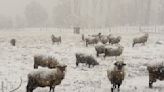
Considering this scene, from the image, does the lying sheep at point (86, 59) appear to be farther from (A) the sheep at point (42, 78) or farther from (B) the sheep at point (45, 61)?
(A) the sheep at point (42, 78)

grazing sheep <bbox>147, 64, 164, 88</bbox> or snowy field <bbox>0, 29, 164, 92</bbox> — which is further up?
grazing sheep <bbox>147, 64, 164, 88</bbox>

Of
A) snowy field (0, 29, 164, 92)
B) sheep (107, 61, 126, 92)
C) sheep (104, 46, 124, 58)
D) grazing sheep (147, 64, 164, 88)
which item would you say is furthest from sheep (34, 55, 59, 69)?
sheep (104, 46, 124, 58)

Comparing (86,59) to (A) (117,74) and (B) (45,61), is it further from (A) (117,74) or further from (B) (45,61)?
(A) (117,74)

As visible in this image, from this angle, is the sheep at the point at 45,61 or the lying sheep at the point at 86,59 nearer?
the sheep at the point at 45,61

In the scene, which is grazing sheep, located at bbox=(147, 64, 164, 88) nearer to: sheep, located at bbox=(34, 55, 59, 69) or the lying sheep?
sheep, located at bbox=(34, 55, 59, 69)

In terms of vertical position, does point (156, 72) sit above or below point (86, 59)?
above

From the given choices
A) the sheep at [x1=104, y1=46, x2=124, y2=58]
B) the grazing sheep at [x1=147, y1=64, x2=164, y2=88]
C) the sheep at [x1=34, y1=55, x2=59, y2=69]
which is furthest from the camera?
the sheep at [x1=104, y1=46, x2=124, y2=58]

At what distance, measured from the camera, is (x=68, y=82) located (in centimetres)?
1702

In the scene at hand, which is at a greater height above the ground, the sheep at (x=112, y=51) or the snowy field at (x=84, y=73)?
the sheep at (x=112, y=51)

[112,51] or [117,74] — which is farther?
[112,51]

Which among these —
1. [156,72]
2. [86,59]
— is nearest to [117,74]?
[156,72]

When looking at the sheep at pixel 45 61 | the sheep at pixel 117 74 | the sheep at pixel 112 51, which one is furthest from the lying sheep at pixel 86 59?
the sheep at pixel 117 74

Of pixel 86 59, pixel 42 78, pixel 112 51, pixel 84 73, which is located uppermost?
pixel 112 51

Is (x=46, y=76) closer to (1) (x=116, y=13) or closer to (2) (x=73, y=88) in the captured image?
(2) (x=73, y=88)
